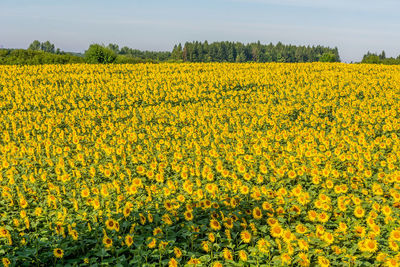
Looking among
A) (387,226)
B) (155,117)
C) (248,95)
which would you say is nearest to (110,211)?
(387,226)

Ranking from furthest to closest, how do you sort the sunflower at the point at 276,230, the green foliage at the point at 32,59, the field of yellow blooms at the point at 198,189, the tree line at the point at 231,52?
1. the tree line at the point at 231,52
2. the green foliage at the point at 32,59
3. the sunflower at the point at 276,230
4. the field of yellow blooms at the point at 198,189

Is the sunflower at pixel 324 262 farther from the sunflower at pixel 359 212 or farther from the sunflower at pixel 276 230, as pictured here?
the sunflower at pixel 359 212

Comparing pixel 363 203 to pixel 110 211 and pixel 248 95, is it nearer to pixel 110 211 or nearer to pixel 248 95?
pixel 110 211

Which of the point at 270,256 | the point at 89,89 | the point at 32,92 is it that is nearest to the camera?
the point at 270,256

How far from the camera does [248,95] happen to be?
15844mm

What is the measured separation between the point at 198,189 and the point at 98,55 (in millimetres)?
28231

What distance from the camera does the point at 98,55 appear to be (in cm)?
3022

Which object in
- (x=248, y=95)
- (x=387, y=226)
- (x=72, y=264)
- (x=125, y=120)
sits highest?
(x=248, y=95)

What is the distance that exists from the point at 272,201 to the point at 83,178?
163 inches

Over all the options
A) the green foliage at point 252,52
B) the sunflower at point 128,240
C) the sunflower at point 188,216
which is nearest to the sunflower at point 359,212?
the sunflower at point 188,216

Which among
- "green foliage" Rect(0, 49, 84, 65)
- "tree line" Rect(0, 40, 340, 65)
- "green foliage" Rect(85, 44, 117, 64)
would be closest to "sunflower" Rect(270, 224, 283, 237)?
"green foliage" Rect(0, 49, 84, 65)

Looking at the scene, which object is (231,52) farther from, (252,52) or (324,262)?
(324,262)

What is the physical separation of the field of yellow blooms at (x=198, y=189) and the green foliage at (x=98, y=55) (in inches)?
636

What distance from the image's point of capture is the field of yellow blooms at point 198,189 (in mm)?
4000
